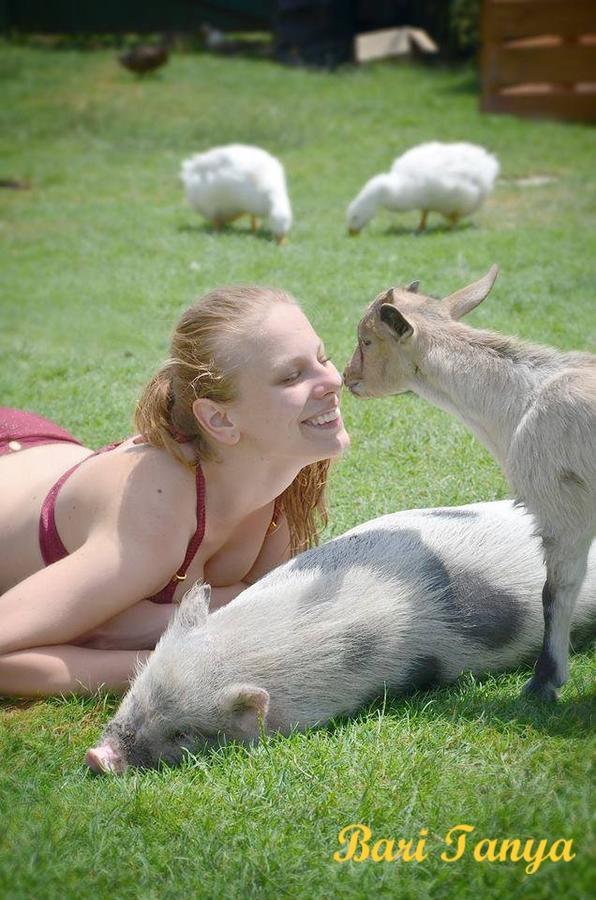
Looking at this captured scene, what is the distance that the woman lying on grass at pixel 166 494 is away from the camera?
142 inches

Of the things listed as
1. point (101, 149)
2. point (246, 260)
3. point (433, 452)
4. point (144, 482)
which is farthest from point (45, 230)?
point (144, 482)

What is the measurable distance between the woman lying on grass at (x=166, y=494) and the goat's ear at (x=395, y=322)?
0.29m

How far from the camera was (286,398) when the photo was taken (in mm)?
3695

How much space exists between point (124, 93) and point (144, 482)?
51.0ft

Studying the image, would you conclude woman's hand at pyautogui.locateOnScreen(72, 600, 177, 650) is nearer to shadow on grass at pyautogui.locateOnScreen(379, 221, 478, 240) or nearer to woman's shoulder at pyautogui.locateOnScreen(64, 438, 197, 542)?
woman's shoulder at pyautogui.locateOnScreen(64, 438, 197, 542)

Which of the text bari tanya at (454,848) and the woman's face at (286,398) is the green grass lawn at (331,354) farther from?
the woman's face at (286,398)

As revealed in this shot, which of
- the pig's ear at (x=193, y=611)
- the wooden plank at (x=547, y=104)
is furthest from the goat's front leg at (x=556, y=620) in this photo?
the wooden plank at (x=547, y=104)

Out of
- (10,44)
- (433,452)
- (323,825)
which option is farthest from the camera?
(10,44)

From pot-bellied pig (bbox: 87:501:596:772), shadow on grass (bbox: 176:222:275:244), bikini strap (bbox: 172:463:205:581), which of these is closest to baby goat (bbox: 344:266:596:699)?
pot-bellied pig (bbox: 87:501:596:772)

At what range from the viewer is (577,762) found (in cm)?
305

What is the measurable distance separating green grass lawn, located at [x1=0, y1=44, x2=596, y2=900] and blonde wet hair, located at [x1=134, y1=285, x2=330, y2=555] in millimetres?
909

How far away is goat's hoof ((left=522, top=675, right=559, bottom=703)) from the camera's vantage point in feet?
11.6

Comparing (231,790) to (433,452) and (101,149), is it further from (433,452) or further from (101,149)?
(101,149)

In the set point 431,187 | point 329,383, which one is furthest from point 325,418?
point 431,187
